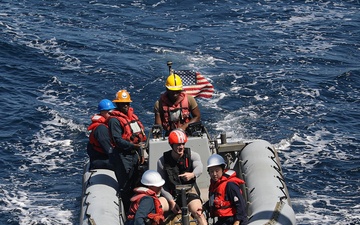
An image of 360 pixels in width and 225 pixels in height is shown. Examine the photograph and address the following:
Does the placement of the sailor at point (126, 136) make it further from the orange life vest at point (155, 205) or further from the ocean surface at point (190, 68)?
the ocean surface at point (190, 68)

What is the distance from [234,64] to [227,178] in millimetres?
16841

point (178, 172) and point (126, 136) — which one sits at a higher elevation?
point (126, 136)

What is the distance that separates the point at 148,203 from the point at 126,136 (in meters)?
3.17

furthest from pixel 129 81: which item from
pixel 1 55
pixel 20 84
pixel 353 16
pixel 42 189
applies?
pixel 353 16

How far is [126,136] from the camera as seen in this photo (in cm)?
1546

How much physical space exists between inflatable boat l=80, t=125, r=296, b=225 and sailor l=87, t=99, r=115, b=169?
0.20m

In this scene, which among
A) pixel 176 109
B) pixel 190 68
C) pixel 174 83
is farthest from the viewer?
pixel 190 68

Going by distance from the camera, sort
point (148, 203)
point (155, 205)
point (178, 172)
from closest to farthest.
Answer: point (148, 203)
point (155, 205)
point (178, 172)

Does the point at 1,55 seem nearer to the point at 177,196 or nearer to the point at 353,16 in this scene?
the point at 353,16

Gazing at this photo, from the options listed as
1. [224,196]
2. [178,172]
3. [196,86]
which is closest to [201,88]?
[196,86]

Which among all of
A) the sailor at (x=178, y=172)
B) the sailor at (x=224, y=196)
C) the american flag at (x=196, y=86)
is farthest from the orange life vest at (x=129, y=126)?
the american flag at (x=196, y=86)

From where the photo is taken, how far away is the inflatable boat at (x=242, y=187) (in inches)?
548

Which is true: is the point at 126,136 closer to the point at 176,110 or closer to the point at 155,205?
the point at 176,110

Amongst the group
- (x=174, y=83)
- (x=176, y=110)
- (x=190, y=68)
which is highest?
(x=174, y=83)
